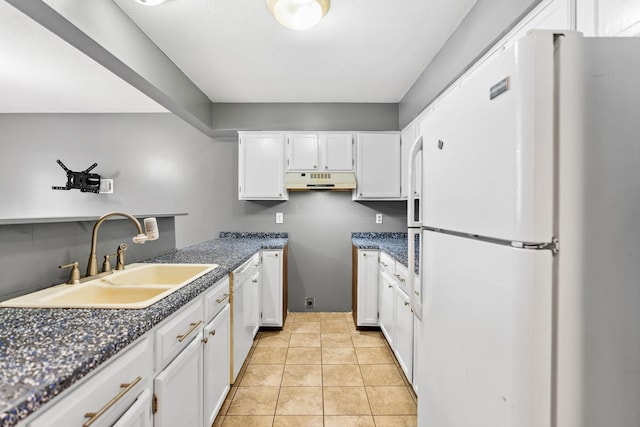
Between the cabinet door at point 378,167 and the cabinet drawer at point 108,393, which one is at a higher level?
the cabinet door at point 378,167

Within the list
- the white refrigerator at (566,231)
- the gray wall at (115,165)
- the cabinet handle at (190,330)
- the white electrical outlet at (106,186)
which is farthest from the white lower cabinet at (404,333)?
the white electrical outlet at (106,186)

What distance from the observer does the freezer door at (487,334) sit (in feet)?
2.15

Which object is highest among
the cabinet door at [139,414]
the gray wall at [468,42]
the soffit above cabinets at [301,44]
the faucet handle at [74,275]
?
the soffit above cabinets at [301,44]

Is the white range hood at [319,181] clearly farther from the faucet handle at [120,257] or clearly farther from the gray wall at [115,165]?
the faucet handle at [120,257]

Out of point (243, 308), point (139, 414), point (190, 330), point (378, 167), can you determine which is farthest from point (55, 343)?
point (378, 167)

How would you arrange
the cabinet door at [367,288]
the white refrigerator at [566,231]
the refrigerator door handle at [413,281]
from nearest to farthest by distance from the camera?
the white refrigerator at [566,231], the refrigerator door handle at [413,281], the cabinet door at [367,288]

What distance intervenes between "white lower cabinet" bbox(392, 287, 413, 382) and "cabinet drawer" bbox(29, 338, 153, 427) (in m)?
1.47

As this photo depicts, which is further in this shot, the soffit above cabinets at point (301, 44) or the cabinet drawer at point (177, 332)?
the soffit above cabinets at point (301, 44)

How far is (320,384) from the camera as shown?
2.06 meters

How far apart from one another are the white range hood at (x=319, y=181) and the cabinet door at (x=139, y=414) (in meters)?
2.34

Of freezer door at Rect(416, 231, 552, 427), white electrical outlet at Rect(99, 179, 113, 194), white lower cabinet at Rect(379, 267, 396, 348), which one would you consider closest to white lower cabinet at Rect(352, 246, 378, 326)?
white lower cabinet at Rect(379, 267, 396, 348)

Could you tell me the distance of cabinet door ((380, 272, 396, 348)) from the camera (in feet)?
7.69

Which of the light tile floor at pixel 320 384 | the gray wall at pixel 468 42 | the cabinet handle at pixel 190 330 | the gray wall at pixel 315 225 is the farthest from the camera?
the gray wall at pixel 315 225

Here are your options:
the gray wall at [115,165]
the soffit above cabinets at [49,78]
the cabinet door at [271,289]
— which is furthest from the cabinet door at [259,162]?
the soffit above cabinets at [49,78]
